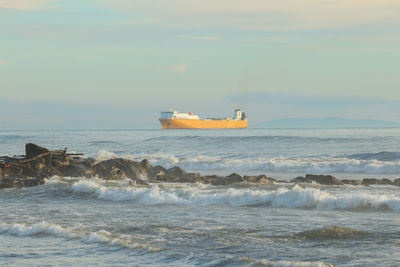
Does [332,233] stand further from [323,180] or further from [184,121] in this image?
[184,121]

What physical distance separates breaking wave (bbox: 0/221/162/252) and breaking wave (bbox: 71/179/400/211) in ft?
14.4

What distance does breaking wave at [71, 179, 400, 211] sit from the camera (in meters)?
13.9

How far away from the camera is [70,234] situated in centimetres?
1094

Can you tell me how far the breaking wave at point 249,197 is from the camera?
45.4 feet

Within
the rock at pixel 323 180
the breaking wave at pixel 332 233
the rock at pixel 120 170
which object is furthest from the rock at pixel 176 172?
the breaking wave at pixel 332 233

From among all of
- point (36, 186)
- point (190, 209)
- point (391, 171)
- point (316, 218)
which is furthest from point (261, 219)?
point (391, 171)

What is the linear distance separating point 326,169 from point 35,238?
2237 centimetres

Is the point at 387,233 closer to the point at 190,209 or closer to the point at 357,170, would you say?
the point at 190,209

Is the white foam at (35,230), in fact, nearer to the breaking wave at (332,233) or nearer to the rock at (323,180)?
the breaking wave at (332,233)

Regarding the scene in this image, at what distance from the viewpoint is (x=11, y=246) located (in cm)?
1004

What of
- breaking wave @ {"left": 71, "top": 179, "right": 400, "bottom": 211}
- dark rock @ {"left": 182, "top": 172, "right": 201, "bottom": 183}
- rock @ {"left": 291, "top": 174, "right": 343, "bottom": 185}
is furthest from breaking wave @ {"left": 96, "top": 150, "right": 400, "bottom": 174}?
breaking wave @ {"left": 71, "top": 179, "right": 400, "bottom": 211}

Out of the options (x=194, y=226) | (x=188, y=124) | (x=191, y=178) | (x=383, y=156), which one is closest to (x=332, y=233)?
(x=194, y=226)

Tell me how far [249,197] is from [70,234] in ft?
18.9

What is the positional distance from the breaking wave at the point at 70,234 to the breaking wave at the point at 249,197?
14.4ft
